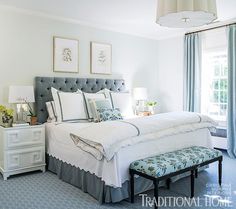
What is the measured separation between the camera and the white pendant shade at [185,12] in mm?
2188

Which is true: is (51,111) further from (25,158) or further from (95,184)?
(95,184)

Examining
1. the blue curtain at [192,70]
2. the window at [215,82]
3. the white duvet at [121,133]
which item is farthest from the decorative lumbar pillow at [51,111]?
the window at [215,82]

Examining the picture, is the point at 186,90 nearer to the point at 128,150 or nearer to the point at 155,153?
the point at 155,153

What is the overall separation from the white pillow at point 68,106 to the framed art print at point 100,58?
965 mm

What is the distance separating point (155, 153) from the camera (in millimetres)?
2945

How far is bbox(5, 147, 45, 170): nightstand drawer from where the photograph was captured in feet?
11.1

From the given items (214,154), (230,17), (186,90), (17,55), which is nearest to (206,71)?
(186,90)

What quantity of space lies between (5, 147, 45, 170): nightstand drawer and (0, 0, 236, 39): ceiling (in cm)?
217

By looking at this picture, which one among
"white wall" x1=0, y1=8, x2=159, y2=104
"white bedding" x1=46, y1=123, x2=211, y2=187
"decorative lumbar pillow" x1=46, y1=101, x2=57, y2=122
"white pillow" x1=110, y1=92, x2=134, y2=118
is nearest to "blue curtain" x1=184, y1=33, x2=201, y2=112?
"white wall" x1=0, y1=8, x2=159, y2=104

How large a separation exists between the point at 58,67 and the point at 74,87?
0.45 m

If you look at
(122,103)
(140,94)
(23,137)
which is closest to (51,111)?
(23,137)

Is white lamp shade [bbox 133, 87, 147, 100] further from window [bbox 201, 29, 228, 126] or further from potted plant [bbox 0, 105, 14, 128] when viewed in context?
potted plant [bbox 0, 105, 14, 128]

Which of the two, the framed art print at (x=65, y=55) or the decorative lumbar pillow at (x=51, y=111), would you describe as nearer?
the decorative lumbar pillow at (x=51, y=111)

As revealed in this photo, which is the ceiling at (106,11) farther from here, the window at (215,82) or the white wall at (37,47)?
the window at (215,82)
